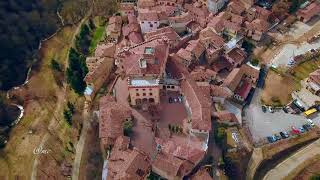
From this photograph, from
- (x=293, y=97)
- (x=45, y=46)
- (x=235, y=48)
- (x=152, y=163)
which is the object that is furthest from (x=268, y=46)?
(x=45, y=46)

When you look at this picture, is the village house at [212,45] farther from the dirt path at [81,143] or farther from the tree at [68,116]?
the tree at [68,116]

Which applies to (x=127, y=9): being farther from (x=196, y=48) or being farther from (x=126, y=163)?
(x=126, y=163)

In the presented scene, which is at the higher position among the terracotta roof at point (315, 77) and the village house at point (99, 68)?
the village house at point (99, 68)

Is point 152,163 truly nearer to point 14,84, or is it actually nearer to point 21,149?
point 21,149

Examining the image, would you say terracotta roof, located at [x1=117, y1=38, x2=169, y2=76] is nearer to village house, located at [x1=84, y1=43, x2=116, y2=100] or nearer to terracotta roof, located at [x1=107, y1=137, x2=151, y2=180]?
village house, located at [x1=84, y1=43, x2=116, y2=100]

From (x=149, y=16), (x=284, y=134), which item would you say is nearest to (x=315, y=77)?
(x=284, y=134)

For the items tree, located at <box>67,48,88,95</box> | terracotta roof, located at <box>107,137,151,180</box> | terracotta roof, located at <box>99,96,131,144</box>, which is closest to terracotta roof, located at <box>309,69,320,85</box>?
terracotta roof, located at <box>99,96,131,144</box>

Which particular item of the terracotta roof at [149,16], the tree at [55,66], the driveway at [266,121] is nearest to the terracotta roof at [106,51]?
the terracotta roof at [149,16]
